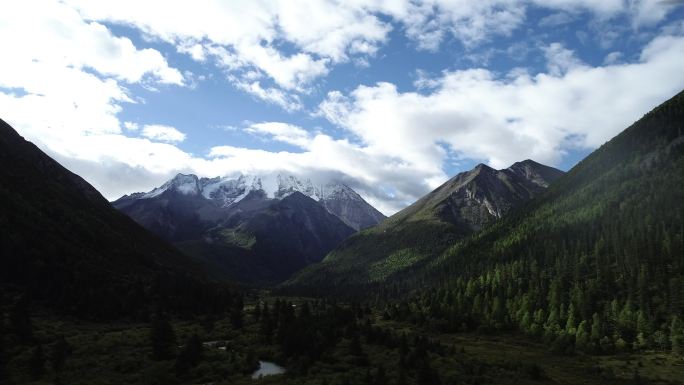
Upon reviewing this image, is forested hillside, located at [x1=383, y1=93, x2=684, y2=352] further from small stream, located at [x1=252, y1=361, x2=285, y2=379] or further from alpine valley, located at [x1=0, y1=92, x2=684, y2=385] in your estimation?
small stream, located at [x1=252, y1=361, x2=285, y2=379]

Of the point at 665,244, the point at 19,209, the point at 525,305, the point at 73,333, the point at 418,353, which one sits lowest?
the point at 73,333

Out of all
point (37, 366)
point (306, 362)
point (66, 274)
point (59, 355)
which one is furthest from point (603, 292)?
point (66, 274)

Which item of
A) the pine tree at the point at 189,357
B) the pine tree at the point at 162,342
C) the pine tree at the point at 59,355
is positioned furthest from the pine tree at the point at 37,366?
the pine tree at the point at 189,357

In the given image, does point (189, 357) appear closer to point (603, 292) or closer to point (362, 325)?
point (362, 325)

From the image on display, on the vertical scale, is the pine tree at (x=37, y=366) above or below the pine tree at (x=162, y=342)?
below

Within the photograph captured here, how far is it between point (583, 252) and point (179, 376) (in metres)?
159

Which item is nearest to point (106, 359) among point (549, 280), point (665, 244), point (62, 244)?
point (62, 244)

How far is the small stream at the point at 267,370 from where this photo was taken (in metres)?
83.8

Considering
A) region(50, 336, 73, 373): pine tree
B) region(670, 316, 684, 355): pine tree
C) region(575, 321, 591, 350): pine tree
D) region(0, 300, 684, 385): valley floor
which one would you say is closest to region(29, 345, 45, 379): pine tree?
region(0, 300, 684, 385): valley floor

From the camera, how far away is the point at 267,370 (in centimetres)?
8912

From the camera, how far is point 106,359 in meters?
85.4

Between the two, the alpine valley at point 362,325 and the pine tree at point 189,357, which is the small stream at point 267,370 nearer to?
the alpine valley at point 362,325

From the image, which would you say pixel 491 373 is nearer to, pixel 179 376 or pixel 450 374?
pixel 450 374

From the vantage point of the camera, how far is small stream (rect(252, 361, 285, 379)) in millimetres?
83794
